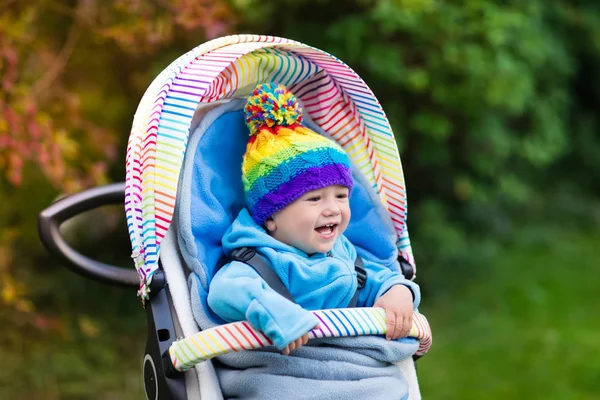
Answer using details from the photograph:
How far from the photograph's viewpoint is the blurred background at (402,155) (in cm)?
388

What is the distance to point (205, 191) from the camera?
2.42 meters

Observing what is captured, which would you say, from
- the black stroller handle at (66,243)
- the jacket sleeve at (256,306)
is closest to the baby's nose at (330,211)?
the jacket sleeve at (256,306)

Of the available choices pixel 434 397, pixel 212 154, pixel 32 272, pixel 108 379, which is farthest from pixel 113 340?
pixel 212 154

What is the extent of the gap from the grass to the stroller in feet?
5.49

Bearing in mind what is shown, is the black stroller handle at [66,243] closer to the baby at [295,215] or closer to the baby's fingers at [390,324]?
the baby at [295,215]

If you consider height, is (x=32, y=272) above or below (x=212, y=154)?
above

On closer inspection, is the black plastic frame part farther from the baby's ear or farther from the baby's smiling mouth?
the baby's smiling mouth

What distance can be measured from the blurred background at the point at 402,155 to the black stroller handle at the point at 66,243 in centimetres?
78

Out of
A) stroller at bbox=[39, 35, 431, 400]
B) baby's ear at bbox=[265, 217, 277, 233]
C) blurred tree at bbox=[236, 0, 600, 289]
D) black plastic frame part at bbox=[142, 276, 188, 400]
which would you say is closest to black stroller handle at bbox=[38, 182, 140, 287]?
stroller at bbox=[39, 35, 431, 400]

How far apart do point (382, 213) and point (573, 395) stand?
1.80 m

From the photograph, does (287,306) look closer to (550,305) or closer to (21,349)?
(21,349)

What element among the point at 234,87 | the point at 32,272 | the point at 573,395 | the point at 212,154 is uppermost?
the point at 32,272

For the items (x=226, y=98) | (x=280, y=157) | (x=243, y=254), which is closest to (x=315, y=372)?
(x=243, y=254)

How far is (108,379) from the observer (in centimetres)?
417
